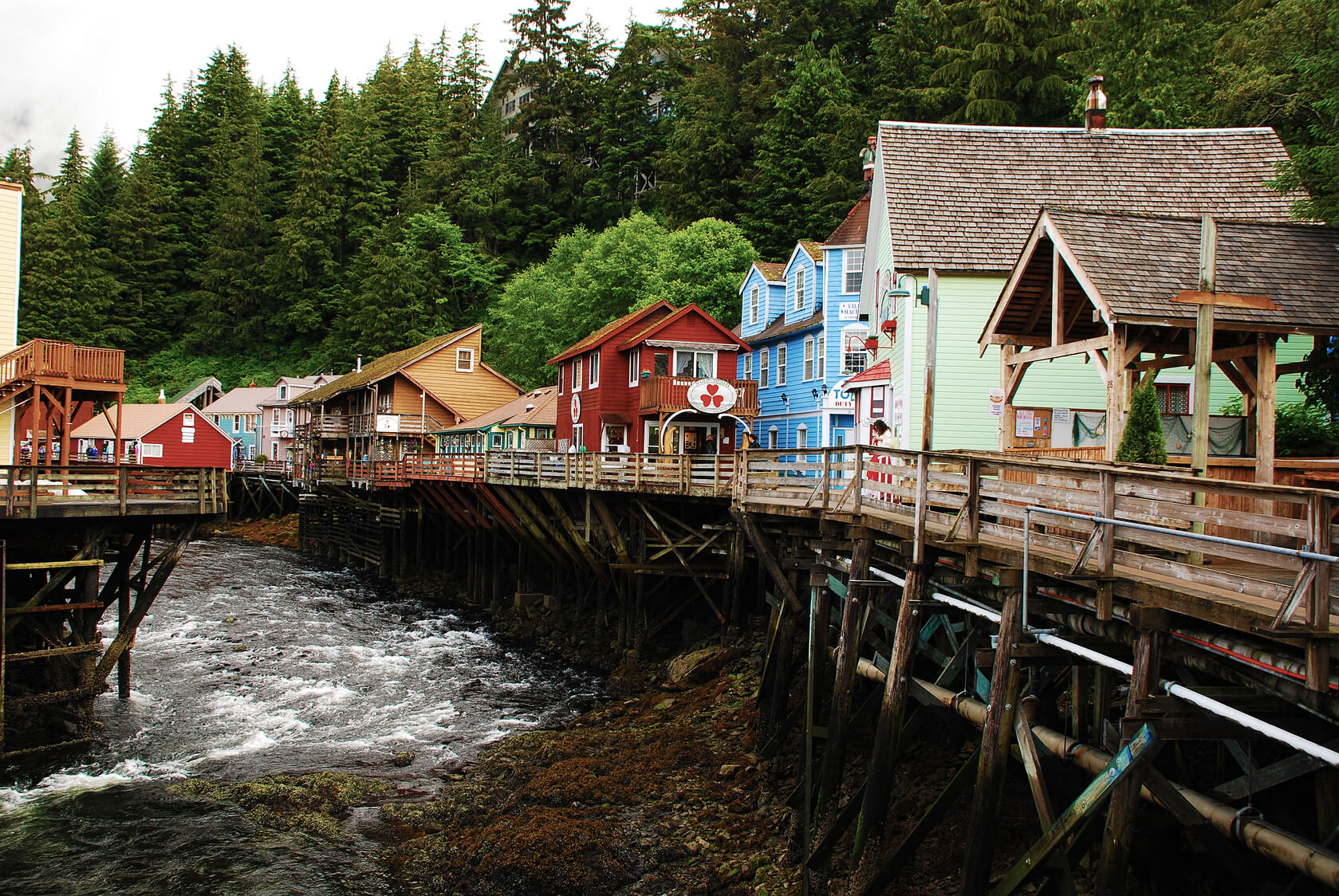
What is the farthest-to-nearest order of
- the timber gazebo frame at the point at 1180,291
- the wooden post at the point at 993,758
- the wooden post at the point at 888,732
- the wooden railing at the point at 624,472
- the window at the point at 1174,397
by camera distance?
the wooden railing at the point at 624,472 < the window at the point at 1174,397 < the timber gazebo frame at the point at 1180,291 < the wooden post at the point at 888,732 < the wooden post at the point at 993,758

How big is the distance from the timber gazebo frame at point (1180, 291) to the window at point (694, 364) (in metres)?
19.0

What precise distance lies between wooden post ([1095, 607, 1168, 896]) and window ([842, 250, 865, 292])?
28.5 meters

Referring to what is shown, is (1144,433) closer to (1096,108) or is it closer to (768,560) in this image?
(768,560)

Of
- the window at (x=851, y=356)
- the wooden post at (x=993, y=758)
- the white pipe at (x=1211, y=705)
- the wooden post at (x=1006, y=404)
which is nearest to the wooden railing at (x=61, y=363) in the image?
the wooden post at (x=1006, y=404)

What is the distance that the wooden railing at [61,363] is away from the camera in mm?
22078

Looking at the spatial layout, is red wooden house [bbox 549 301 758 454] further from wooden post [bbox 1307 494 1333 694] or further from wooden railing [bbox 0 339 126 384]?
wooden post [bbox 1307 494 1333 694]

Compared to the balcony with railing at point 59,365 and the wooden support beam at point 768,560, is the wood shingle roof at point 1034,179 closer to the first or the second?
the wooden support beam at point 768,560

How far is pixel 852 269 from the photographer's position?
34.0m

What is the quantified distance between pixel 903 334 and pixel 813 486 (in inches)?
299

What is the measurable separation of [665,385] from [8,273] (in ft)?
57.2

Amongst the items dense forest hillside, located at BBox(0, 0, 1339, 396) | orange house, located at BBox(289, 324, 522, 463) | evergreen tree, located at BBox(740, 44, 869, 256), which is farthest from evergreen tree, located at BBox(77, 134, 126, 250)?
evergreen tree, located at BBox(740, 44, 869, 256)

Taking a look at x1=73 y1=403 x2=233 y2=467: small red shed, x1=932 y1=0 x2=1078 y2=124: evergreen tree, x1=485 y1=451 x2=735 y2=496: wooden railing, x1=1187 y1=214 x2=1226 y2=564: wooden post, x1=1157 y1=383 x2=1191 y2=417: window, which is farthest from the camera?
x1=73 y1=403 x2=233 y2=467: small red shed

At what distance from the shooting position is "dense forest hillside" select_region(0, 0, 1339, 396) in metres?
36.3

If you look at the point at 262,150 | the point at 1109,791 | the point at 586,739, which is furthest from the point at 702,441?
the point at 262,150
